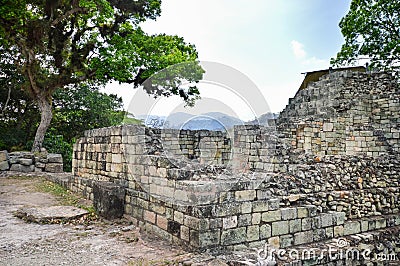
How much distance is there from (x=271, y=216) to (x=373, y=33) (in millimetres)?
16659

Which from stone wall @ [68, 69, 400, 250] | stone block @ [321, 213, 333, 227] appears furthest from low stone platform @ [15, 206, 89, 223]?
stone block @ [321, 213, 333, 227]

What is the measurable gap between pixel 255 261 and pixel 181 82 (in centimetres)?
964

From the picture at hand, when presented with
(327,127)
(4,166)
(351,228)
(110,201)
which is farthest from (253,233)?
(4,166)

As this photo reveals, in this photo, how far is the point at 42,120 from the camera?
43.0 feet

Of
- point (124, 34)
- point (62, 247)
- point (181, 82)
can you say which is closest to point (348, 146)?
point (181, 82)

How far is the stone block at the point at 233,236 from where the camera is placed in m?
4.06

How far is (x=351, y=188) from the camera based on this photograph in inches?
230

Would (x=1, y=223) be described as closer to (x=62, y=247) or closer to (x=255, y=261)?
(x=62, y=247)

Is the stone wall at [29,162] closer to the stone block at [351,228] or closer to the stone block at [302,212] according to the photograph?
the stone block at [302,212]

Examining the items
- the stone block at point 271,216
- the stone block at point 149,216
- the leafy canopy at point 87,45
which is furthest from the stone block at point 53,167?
the stone block at point 271,216

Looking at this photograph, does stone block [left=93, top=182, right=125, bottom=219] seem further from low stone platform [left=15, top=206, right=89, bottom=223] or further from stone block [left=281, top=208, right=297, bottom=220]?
stone block [left=281, top=208, right=297, bottom=220]

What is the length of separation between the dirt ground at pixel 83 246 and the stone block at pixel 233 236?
1.33ft

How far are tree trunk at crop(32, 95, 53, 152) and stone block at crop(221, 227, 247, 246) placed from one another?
11.3 meters

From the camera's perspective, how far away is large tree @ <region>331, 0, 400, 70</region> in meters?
16.5
